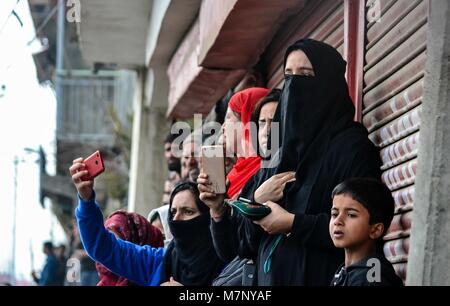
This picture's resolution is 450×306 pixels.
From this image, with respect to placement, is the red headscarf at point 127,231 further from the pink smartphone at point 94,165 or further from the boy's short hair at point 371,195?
the boy's short hair at point 371,195

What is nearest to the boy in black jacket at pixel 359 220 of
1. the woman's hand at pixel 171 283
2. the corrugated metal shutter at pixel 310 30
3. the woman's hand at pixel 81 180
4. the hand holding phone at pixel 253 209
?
the hand holding phone at pixel 253 209

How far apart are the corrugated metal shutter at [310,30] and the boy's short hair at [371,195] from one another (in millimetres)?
2447

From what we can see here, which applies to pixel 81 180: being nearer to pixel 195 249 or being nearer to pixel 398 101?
pixel 195 249

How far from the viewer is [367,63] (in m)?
6.81

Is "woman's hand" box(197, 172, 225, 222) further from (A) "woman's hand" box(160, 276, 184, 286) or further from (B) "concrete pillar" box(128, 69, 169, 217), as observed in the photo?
(B) "concrete pillar" box(128, 69, 169, 217)

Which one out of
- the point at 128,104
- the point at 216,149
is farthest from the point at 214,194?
the point at 128,104

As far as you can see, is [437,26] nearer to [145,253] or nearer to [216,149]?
[216,149]

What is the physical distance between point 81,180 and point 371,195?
76.0 inches

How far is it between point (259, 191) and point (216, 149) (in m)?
0.38

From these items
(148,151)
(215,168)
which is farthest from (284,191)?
(148,151)

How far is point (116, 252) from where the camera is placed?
7.38 metres

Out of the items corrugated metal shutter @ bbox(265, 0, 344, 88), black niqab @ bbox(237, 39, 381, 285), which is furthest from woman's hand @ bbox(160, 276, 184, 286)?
corrugated metal shutter @ bbox(265, 0, 344, 88)

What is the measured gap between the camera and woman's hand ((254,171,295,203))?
5.72 m

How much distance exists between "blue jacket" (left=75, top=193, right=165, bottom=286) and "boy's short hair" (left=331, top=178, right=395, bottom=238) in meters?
2.26
